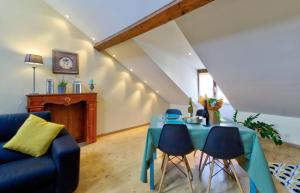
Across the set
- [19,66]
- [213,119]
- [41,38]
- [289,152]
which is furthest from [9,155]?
[289,152]

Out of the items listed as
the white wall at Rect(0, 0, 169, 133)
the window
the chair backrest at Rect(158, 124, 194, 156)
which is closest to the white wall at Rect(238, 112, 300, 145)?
the window

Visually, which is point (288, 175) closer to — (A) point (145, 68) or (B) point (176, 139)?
(B) point (176, 139)

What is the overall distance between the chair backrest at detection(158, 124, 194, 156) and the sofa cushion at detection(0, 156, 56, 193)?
4.48 ft

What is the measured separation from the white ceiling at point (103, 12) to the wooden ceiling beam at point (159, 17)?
71mm

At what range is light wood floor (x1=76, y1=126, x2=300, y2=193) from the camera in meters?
2.20

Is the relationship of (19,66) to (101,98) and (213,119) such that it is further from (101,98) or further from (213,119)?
(213,119)

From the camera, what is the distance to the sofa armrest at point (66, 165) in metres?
1.91

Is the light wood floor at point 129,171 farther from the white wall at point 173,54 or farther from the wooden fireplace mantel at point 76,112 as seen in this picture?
the white wall at point 173,54

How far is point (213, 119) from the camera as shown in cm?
234

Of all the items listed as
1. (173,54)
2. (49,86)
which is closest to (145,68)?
(173,54)

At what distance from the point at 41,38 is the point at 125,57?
1910 millimetres

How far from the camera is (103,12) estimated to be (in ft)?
9.95

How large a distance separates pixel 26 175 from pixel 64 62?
263 centimetres

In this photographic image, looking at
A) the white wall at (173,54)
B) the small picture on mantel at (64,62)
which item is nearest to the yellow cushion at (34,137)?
the small picture on mantel at (64,62)
